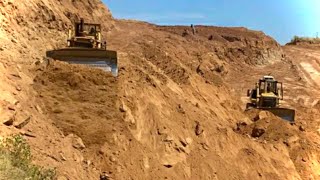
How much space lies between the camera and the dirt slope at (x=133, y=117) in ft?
46.1

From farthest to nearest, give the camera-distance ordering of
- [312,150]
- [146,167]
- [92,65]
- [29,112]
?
[312,150], [92,65], [146,167], [29,112]

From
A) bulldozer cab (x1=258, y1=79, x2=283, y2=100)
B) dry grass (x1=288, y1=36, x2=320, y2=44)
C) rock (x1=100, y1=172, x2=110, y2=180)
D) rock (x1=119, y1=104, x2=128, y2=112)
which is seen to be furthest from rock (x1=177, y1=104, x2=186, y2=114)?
dry grass (x1=288, y1=36, x2=320, y2=44)

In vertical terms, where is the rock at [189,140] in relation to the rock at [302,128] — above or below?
above

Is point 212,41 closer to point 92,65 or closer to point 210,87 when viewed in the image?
point 210,87

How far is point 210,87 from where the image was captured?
88.5ft

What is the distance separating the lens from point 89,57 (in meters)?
18.3

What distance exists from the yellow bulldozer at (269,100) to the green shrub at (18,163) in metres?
15.7

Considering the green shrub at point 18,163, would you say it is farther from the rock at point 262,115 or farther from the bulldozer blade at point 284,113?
the bulldozer blade at point 284,113

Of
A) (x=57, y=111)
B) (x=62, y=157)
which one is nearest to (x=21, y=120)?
(x=62, y=157)

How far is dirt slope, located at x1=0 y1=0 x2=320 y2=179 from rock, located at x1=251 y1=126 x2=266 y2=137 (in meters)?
0.06

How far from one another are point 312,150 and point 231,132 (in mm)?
4424

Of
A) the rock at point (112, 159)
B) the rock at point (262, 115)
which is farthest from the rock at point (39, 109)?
the rock at point (262, 115)

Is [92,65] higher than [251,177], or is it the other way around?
[92,65]

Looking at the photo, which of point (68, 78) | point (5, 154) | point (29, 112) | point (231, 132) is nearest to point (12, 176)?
point (5, 154)
